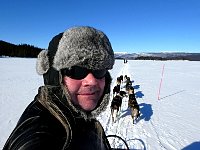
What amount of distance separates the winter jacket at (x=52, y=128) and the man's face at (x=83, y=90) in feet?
0.14

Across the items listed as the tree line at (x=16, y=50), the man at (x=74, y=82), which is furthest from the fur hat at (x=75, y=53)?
the tree line at (x=16, y=50)

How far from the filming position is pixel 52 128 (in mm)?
1036

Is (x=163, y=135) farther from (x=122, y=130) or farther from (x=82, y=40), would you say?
(x=82, y=40)

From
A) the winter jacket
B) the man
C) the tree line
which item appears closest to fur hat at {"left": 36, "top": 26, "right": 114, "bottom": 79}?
the man

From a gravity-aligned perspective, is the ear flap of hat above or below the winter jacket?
above

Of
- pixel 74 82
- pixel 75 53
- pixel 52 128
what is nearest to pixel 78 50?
pixel 75 53

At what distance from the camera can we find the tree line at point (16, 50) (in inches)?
2795

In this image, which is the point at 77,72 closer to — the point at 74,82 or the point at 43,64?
the point at 74,82

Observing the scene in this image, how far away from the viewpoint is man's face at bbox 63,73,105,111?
1251 millimetres

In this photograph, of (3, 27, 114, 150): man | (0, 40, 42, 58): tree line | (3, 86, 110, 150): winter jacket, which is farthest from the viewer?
(0, 40, 42, 58): tree line

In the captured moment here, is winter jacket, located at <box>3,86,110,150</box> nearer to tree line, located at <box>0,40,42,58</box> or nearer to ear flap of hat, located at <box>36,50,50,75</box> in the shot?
ear flap of hat, located at <box>36,50,50,75</box>

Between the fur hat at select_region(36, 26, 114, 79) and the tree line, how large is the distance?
71.5 metres

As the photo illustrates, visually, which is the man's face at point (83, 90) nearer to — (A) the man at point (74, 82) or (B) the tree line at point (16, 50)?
(A) the man at point (74, 82)

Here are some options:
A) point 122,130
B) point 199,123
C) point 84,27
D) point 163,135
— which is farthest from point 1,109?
point 84,27
